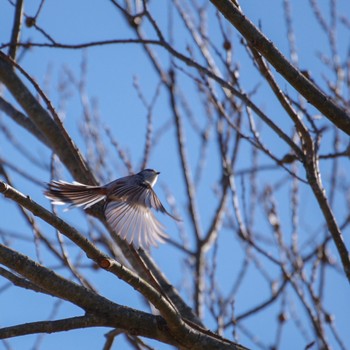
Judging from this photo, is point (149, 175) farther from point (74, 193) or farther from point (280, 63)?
point (280, 63)

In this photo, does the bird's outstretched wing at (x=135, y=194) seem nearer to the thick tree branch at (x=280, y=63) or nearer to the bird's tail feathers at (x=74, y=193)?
the bird's tail feathers at (x=74, y=193)

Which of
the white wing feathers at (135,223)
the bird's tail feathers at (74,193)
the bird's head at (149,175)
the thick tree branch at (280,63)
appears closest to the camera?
the thick tree branch at (280,63)

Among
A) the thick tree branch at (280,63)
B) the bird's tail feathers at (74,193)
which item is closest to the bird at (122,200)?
the bird's tail feathers at (74,193)

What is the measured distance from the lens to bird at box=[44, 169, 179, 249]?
9.53 feet

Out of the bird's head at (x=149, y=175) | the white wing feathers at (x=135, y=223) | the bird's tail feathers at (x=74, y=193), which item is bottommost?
the white wing feathers at (x=135, y=223)

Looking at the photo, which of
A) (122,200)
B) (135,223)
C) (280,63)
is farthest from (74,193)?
(280,63)

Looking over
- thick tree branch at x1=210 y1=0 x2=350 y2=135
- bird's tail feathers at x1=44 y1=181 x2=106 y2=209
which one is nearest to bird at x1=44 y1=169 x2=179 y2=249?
bird's tail feathers at x1=44 y1=181 x2=106 y2=209

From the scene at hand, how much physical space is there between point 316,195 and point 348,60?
180 cm

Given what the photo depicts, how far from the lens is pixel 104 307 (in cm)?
203

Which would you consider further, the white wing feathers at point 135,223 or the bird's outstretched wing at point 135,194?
the bird's outstretched wing at point 135,194

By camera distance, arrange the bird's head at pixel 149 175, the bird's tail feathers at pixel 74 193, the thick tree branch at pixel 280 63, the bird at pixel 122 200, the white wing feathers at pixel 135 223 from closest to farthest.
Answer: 1. the thick tree branch at pixel 280 63
2. the white wing feathers at pixel 135 223
3. the bird at pixel 122 200
4. the bird's tail feathers at pixel 74 193
5. the bird's head at pixel 149 175

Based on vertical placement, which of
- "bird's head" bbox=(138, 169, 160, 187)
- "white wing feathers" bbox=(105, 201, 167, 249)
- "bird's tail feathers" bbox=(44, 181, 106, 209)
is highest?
"bird's head" bbox=(138, 169, 160, 187)

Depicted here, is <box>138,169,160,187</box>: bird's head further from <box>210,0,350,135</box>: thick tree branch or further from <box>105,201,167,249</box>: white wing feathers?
<box>210,0,350,135</box>: thick tree branch

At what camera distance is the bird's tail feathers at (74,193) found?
3.15 metres
